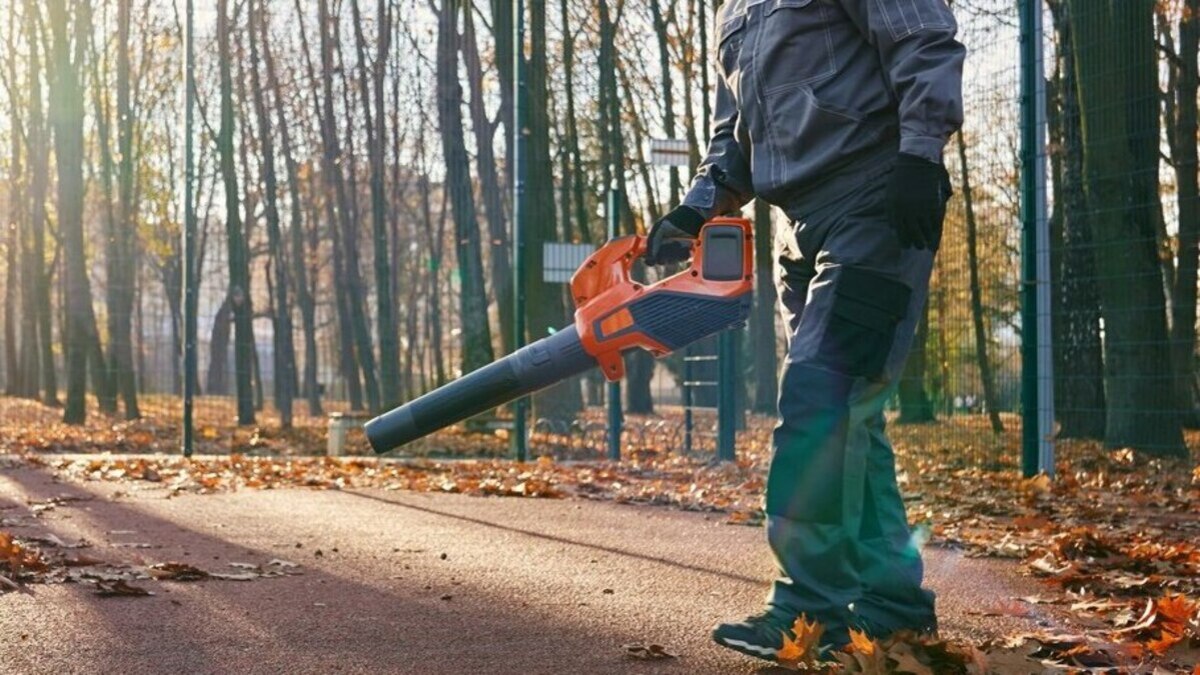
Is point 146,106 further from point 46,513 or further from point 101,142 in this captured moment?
point 46,513

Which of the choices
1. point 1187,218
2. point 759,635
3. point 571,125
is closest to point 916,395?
point 1187,218

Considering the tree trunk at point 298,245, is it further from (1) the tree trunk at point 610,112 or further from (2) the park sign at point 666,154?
(2) the park sign at point 666,154

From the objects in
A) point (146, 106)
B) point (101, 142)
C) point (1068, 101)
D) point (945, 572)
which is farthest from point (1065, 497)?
point (146, 106)

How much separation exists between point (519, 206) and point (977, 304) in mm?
4014

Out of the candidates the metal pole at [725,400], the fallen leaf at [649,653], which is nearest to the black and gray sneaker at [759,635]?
the fallen leaf at [649,653]

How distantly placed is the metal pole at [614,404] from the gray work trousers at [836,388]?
9.40 meters

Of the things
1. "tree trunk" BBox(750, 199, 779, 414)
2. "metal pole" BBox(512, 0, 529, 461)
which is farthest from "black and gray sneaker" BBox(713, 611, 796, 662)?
"tree trunk" BBox(750, 199, 779, 414)

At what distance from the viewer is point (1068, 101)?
1256cm

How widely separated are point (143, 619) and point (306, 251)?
49.1 feet

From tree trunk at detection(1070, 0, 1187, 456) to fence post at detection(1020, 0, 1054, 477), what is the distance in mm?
875

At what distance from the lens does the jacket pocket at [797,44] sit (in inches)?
150

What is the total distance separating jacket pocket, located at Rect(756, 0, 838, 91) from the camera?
3814 millimetres

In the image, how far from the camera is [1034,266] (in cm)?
1015

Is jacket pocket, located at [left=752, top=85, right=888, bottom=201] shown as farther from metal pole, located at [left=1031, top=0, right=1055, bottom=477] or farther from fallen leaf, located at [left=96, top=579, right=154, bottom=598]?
metal pole, located at [left=1031, top=0, right=1055, bottom=477]
